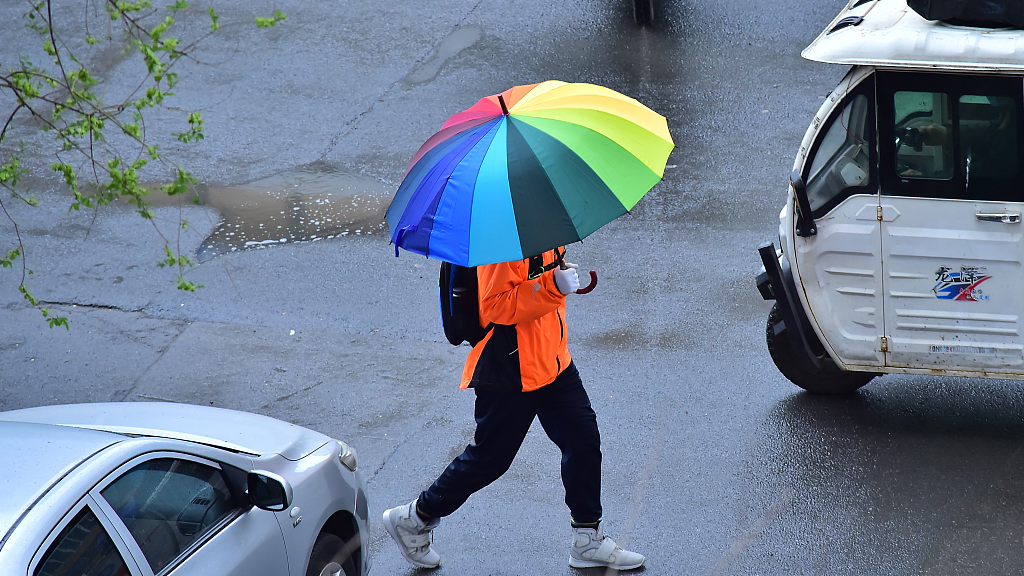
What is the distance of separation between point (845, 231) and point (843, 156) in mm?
426

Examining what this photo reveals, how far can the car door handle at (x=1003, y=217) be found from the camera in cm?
513

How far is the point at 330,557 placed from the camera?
4.34m

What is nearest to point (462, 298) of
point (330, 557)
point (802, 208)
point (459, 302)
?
point (459, 302)

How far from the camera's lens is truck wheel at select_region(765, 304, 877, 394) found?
6094mm

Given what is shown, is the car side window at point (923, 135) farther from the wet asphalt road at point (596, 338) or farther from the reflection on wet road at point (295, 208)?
the reflection on wet road at point (295, 208)

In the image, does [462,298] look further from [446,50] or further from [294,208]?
[446,50]

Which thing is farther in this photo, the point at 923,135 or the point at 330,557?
the point at 923,135

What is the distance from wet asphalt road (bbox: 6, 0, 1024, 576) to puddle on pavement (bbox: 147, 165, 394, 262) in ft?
0.53

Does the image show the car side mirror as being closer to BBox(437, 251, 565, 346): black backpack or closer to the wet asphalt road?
BBox(437, 251, 565, 346): black backpack

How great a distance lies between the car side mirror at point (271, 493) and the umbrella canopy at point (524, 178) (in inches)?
40.3

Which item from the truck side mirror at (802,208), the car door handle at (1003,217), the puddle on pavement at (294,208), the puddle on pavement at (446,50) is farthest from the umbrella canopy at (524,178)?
the puddle on pavement at (446,50)

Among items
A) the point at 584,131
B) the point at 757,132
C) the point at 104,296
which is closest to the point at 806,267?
the point at 584,131

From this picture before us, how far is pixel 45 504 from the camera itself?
125 inches

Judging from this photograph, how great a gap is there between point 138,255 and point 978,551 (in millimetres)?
7064
